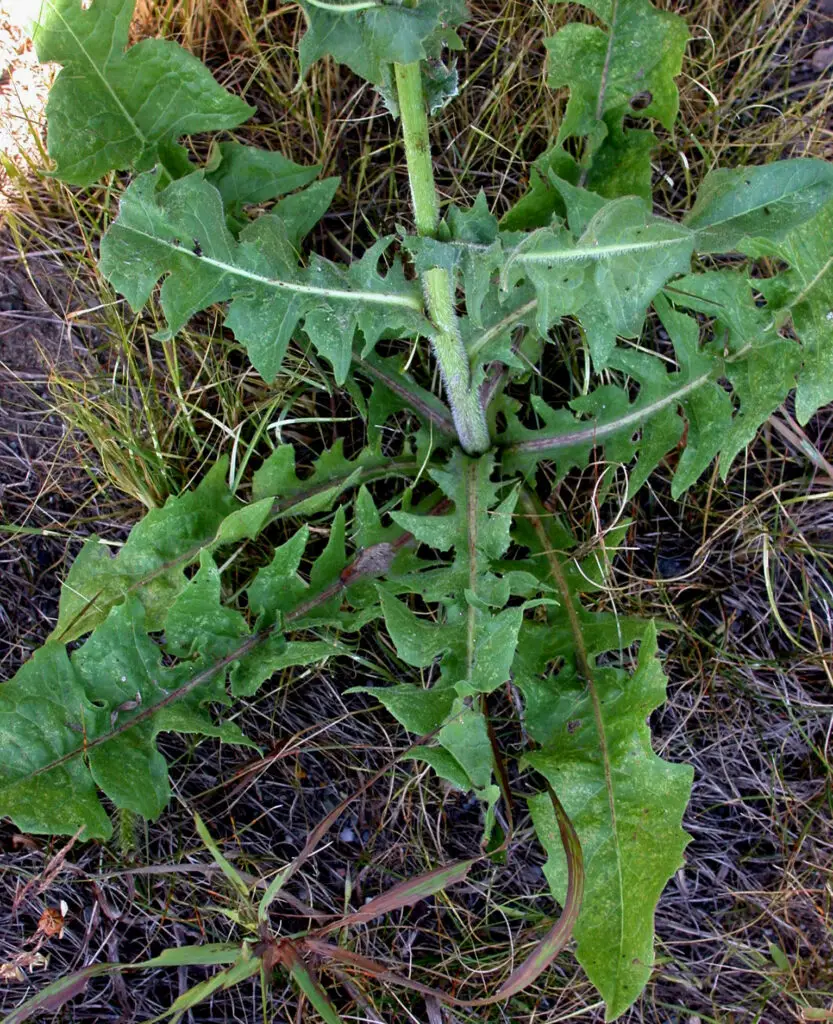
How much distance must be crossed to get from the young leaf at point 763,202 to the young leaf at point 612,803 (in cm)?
77

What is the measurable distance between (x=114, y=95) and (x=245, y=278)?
0.56 metres

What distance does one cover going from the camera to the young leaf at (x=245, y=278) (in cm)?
176

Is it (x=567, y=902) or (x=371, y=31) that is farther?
(x=567, y=902)

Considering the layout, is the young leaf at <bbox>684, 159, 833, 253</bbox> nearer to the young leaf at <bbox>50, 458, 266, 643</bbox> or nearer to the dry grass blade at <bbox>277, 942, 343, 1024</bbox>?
the young leaf at <bbox>50, 458, 266, 643</bbox>

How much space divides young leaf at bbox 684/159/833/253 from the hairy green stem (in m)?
0.51

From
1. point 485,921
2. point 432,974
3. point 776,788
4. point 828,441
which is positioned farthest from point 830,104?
point 432,974

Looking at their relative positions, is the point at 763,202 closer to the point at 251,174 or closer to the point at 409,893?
the point at 251,174

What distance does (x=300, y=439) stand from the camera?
248 cm

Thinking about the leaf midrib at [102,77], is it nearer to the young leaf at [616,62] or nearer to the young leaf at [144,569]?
the young leaf at [144,569]

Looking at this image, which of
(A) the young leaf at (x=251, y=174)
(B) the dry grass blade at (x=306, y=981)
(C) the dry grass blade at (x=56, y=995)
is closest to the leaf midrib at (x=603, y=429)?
(A) the young leaf at (x=251, y=174)

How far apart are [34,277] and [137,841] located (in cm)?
154

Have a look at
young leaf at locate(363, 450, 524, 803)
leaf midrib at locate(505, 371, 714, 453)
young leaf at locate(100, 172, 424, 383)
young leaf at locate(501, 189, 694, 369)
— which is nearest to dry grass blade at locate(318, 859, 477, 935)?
young leaf at locate(363, 450, 524, 803)

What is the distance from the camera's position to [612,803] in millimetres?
1855

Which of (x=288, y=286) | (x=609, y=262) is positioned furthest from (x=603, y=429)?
(x=288, y=286)
